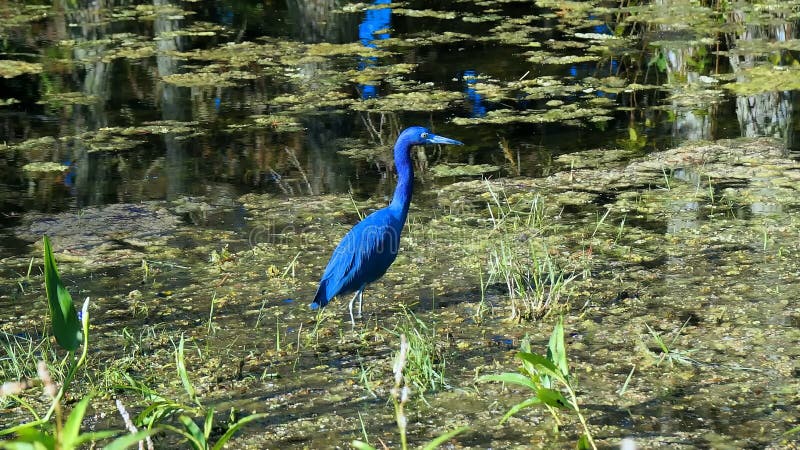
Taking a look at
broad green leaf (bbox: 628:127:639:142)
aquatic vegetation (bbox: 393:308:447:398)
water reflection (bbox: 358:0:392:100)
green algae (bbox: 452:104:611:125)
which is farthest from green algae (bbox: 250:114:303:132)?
aquatic vegetation (bbox: 393:308:447:398)

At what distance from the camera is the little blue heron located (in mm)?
3633

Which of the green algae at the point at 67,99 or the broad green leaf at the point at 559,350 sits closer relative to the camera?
the broad green leaf at the point at 559,350

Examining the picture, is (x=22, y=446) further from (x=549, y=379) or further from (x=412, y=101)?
(x=412, y=101)

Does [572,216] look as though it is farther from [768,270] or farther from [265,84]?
[265,84]

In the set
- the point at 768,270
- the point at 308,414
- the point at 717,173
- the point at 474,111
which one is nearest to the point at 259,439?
the point at 308,414

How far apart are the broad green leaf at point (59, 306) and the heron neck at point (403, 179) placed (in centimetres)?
179

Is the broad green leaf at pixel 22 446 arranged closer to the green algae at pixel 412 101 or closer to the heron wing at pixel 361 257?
the heron wing at pixel 361 257

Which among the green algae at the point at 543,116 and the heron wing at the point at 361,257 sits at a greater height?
the green algae at the point at 543,116

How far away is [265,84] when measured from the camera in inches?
282

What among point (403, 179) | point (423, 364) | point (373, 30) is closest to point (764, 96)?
point (403, 179)

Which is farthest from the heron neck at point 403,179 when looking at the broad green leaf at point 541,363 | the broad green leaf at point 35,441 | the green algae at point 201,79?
the green algae at point 201,79

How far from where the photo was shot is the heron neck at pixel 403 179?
156 inches

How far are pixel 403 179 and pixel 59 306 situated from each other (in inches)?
75.4

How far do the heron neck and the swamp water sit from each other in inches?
13.1
